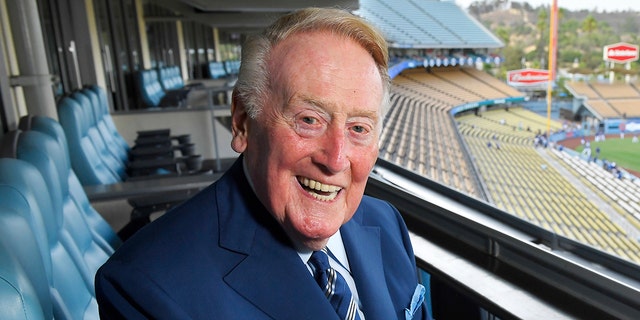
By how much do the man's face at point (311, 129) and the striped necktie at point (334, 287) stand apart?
0.07m

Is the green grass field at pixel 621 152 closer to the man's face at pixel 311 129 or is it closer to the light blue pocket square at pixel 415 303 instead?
the light blue pocket square at pixel 415 303

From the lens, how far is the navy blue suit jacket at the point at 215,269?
1.92 ft

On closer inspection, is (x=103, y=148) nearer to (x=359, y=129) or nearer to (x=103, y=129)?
(x=103, y=129)

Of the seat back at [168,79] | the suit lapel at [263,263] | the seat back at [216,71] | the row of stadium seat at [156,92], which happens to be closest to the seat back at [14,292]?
the suit lapel at [263,263]

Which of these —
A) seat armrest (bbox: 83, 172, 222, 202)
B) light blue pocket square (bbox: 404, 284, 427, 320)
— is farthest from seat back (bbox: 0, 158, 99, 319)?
seat armrest (bbox: 83, 172, 222, 202)

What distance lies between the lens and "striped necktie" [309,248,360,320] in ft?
2.35

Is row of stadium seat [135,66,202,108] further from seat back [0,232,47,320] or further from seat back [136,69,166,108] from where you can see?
seat back [0,232,47,320]

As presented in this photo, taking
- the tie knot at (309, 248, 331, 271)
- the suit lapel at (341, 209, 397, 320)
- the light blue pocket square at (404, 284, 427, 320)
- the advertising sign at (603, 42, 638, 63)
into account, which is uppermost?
the advertising sign at (603, 42, 638, 63)

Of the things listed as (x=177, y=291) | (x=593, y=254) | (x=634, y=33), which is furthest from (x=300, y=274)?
(x=634, y=33)

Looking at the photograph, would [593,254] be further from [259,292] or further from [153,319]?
[153,319]

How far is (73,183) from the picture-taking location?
4.88 feet

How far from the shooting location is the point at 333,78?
64cm

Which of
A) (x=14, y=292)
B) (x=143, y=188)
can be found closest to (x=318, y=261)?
(x=14, y=292)

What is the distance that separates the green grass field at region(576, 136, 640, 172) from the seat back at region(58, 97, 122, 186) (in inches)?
76.4
